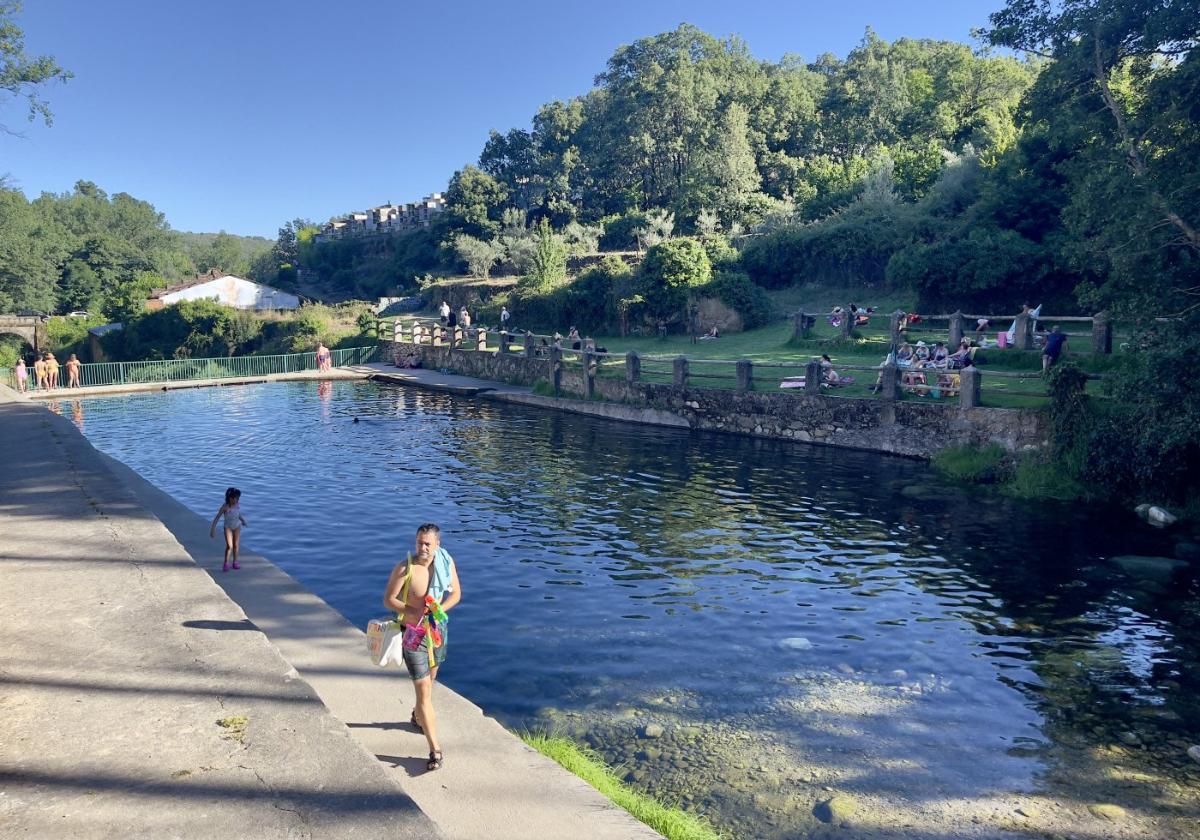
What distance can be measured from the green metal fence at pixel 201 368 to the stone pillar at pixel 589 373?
19064 mm

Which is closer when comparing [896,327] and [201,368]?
[896,327]

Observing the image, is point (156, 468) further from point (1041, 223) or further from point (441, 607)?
point (1041, 223)

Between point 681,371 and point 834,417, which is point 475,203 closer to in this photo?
point 681,371

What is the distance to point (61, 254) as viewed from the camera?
9506 centimetres

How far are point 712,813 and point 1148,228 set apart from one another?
14723mm

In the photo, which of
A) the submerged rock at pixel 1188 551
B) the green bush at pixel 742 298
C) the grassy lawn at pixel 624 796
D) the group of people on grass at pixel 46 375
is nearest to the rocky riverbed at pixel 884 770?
the grassy lawn at pixel 624 796

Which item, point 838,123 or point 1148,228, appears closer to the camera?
point 1148,228

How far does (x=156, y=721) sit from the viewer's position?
17.7 ft

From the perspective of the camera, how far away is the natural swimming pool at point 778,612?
751cm

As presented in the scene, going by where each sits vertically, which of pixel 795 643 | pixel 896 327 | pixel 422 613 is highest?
pixel 896 327

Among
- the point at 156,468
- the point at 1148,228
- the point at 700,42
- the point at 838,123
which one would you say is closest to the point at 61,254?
the point at 700,42

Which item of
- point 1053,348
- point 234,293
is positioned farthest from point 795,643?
point 234,293

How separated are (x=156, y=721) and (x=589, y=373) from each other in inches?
959

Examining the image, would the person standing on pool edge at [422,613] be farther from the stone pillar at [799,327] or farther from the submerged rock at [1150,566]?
the stone pillar at [799,327]
